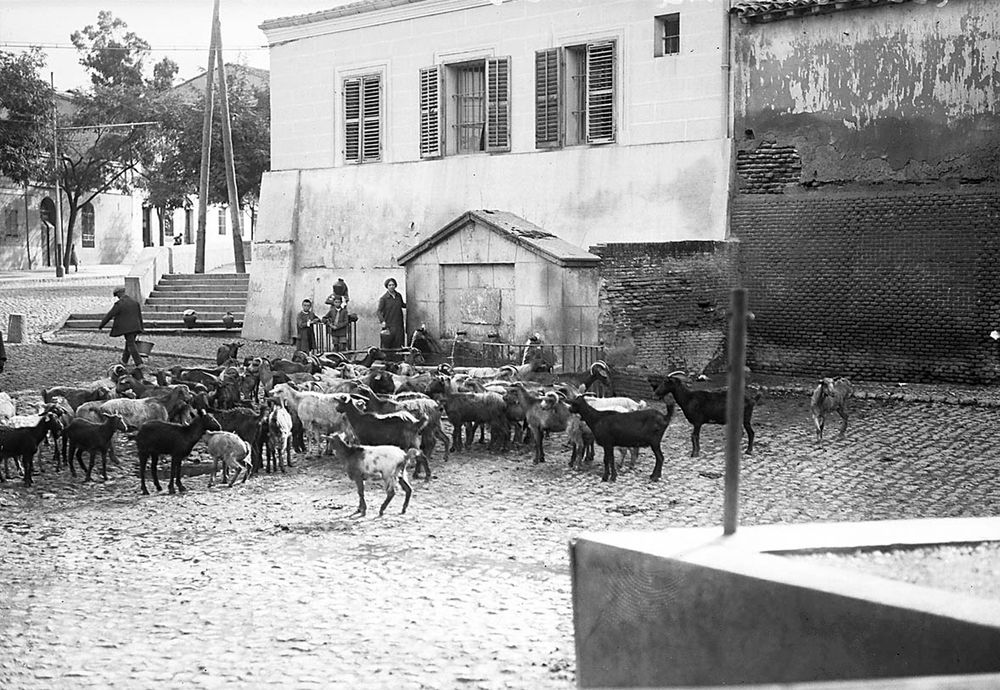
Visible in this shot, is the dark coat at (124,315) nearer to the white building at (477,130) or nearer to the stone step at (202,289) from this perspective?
the white building at (477,130)

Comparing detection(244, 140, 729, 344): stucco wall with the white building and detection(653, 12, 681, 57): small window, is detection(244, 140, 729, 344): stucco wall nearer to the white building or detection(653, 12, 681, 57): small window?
the white building

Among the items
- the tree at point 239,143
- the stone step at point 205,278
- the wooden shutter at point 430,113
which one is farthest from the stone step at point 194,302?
the tree at point 239,143

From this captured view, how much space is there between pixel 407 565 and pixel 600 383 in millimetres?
8818

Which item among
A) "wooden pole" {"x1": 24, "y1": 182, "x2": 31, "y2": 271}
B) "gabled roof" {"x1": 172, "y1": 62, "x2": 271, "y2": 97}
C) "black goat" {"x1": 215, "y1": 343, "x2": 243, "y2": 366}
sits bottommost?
"black goat" {"x1": 215, "y1": 343, "x2": 243, "y2": 366}

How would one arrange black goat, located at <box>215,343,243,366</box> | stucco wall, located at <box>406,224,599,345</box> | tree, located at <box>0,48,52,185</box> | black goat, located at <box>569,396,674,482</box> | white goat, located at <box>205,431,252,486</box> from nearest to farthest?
white goat, located at <box>205,431,252,486</box> → black goat, located at <box>569,396,674,482</box> → black goat, located at <box>215,343,243,366</box> → stucco wall, located at <box>406,224,599,345</box> → tree, located at <box>0,48,52,185</box>

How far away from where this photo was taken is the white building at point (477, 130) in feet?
71.5

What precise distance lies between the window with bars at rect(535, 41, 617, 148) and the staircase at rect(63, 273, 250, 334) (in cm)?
1030

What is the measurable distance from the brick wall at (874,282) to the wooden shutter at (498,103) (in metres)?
5.28

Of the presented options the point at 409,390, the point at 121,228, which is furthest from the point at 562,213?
the point at 121,228

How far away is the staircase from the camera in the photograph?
1190 inches

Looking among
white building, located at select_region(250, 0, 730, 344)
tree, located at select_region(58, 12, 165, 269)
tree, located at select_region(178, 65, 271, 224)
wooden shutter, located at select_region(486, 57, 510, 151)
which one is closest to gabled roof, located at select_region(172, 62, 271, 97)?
tree, located at select_region(178, 65, 271, 224)

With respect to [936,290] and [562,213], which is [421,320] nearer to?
[562,213]

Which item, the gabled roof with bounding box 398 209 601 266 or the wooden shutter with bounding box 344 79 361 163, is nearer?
the gabled roof with bounding box 398 209 601 266

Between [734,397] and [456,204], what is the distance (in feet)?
66.0
